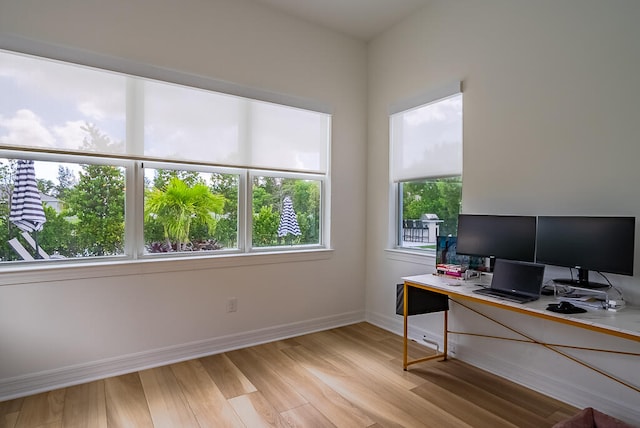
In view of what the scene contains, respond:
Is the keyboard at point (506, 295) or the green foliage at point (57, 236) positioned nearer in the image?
the keyboard at point (506, 295)

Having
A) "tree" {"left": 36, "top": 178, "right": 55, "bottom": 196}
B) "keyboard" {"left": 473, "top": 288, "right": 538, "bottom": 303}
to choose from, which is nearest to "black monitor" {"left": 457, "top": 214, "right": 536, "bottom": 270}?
"keyboard" {"left": 473, "top": 288, "right": 538, "bottom": 303}

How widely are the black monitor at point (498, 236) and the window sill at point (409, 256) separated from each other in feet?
1.65

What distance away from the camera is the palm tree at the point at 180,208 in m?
2.86

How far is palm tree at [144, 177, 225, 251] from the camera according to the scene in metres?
2.86

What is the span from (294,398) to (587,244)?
2.10 m

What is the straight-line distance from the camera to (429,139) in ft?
10.7

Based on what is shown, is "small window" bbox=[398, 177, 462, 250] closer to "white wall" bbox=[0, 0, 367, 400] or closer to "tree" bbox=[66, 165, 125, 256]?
"white wall" bbox=[0, 0, 367, 400]

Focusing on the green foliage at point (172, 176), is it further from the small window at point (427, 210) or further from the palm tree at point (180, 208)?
the small window at point (427, 210)

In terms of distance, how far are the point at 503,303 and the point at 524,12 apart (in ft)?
6.99

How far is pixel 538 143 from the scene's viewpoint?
244 cm

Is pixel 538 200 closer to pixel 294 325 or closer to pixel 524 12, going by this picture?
pixel 524 12

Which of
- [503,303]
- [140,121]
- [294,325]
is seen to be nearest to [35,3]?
[140,121]

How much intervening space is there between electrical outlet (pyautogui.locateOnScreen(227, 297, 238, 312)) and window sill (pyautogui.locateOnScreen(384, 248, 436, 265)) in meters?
1.65

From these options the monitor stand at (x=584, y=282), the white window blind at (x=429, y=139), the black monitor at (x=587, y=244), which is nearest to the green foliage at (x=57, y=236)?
the white window blind at (x=429, y=139)
